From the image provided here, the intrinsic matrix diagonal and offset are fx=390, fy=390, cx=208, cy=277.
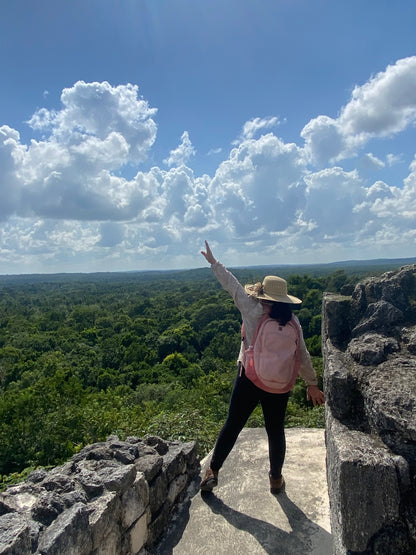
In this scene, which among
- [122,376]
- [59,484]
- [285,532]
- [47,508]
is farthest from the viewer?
[122,376]

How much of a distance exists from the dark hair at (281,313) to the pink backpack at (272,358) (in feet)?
0.12

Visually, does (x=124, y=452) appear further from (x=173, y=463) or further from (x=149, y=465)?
(x=173, y=463)

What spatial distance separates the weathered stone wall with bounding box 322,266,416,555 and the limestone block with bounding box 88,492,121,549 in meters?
1.38

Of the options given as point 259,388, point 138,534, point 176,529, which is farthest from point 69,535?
point 259,388

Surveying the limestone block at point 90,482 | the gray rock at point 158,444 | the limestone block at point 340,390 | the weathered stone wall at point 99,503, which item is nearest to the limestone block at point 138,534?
the weathered stone wall at point 99,503

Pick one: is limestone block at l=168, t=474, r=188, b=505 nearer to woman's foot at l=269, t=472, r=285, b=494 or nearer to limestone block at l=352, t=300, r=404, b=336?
woman's foot at l=269, t=472, r=285, b=494

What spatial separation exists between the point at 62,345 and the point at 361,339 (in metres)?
35.5

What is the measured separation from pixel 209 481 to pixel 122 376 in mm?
25021

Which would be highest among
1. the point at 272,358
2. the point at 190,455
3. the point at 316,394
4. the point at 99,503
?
the point at 272,358

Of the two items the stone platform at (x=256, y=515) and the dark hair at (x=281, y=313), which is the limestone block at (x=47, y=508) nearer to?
the stone platform at (x=256, y=515)

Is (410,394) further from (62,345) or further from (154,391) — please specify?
(62,345)

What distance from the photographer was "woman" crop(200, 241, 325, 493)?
319 centimetres

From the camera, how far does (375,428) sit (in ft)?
7.91

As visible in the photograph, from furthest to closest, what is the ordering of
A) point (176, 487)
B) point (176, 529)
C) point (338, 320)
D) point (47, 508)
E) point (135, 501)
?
point (338, 320) < point (176, 487) < point (176, 529) < point (135, 501) < point (47, 508)
